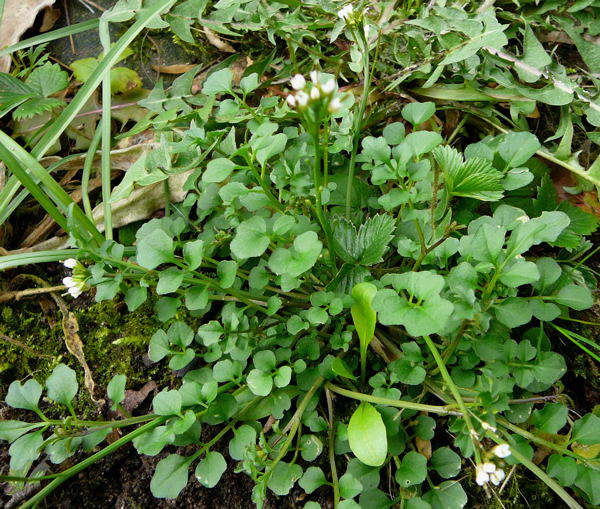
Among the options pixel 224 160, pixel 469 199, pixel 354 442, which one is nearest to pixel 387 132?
pixel 469 199

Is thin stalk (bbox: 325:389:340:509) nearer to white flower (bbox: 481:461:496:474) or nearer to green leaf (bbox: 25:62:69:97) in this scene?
white flower (bbox: 481:461:496:474)

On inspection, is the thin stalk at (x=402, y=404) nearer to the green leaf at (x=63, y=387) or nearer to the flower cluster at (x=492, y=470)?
the flower cluster at (x=492, y=470)

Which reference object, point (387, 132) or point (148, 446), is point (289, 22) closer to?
point (387, 132)

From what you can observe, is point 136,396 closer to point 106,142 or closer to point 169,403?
point 169,403

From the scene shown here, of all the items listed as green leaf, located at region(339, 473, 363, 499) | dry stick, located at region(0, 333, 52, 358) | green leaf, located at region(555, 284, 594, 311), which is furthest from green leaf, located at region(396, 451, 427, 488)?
dry stick, located at region(0, 333, 52, 358)

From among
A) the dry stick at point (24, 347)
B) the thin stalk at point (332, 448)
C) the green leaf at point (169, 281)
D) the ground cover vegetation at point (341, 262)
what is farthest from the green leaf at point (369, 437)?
the dry stick at point (24, 347)

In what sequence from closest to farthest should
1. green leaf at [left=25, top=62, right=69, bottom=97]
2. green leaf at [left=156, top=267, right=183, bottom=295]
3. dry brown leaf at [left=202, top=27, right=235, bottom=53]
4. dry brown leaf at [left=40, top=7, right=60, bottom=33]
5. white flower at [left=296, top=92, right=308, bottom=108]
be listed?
white flower at [left=296, top=92, right=308, bottom=108] → green leaf at [left=156, top=267, right=183, bottom=295] → green leaf at [left=25, top=62, right=69, bottom=97] → dry brown leaf at [left=202, top=27, right=235, bottom=53] → dry brown leaf at [left=40, top=7, right=60, bottom=33]
